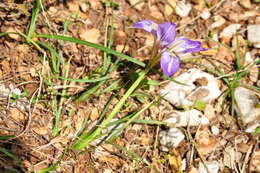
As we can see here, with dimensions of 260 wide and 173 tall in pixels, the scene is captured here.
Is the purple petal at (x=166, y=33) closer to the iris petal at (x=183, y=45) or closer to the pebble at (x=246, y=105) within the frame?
the iris petal at (x=183, y=45)

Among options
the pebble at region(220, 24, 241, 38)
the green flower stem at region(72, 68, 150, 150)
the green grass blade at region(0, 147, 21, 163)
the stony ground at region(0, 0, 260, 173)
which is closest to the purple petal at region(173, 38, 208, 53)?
the green flower stem at region(72, 68, 150, 150)

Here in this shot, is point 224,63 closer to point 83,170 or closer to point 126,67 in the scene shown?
point 126,67

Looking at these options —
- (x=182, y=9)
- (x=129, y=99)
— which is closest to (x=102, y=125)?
(x=129, y=99)

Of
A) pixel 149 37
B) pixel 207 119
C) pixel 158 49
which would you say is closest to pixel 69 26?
pixel 149 37

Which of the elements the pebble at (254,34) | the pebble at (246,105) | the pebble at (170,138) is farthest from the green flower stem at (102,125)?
the pebble at (254,34)

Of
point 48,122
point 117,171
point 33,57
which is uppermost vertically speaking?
point 33,57

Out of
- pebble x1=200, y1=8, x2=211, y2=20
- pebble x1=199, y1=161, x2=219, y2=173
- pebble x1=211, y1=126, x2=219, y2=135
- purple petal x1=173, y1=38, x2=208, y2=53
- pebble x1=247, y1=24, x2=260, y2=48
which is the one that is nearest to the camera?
purple petal x1=173, y1=38, x2=208, y2=53

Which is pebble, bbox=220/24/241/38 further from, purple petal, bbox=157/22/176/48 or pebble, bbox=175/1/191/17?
purple petal, bbox=157/22/176/48
